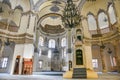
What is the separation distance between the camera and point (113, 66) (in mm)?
14016

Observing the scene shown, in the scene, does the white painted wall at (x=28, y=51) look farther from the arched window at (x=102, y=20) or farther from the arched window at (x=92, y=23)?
the arched window at (x=102, y=20)

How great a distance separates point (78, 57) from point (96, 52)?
1020 cm

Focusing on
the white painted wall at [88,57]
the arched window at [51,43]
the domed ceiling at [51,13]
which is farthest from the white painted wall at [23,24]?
the arched window at [51,43]

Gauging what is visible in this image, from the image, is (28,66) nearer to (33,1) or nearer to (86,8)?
(33,1)

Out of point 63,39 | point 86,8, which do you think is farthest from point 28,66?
point 63,39

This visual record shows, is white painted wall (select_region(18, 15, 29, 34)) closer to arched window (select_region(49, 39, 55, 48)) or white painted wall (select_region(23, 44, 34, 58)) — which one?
white painted wall (select_region(23, 44, 34, 58))

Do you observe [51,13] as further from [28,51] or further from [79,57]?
[79,57]

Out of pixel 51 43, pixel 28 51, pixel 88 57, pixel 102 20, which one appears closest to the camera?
pixel 28 51

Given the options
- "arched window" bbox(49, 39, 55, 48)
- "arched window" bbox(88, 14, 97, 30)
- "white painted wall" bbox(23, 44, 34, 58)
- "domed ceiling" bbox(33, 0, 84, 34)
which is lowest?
"white painted wall" bbox(23, 44, 34, 58)

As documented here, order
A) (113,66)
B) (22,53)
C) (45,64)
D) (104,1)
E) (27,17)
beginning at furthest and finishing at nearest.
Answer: (45,64) → (113,66) → (104,1) → (27,17) → (22,53)

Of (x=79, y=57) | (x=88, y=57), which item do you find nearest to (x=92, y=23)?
(x=88, y=57)

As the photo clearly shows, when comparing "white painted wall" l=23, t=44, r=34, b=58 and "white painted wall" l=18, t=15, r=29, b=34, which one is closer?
"white painted wall" l=23, t=44, r=34, b=58

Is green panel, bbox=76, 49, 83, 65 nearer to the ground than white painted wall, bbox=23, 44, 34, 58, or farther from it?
nearer to the ground

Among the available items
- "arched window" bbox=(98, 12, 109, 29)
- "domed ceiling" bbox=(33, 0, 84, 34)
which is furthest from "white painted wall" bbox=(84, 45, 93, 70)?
"domed ceiling" bbox=(33, 0, 84, 34)
